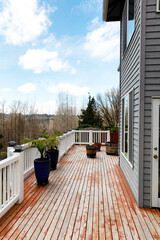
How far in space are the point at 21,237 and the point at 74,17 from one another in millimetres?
15413

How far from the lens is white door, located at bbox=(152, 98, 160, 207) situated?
2969mm

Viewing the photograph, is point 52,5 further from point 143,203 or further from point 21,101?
point 143,203

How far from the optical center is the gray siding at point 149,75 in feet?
9.84

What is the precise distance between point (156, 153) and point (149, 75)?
1349 mm

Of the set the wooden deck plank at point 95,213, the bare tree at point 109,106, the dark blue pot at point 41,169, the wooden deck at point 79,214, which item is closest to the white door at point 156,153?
the wooden deck at point 79,214

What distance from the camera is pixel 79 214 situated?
2744mm

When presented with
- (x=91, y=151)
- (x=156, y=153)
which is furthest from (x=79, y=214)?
(x=91, y=151)

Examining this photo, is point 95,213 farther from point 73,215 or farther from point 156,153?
point 156,153

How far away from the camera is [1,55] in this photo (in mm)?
16969

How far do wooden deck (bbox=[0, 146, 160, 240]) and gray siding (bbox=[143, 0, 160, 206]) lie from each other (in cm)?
57

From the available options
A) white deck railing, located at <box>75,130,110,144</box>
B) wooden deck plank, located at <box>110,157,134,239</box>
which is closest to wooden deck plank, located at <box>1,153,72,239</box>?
wooden deck plank, located at <box>110,157,134,239</box>

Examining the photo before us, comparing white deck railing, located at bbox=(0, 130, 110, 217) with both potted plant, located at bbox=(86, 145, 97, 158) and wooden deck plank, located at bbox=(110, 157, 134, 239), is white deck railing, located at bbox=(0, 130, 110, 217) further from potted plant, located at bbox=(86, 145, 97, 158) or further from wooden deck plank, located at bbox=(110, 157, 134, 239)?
potted plant, located at bbox=(86, 145, 97, 158)

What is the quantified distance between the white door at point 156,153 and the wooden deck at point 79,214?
0.79 feet

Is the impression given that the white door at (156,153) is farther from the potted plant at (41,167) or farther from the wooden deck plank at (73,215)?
the potted plant at (41,167)
